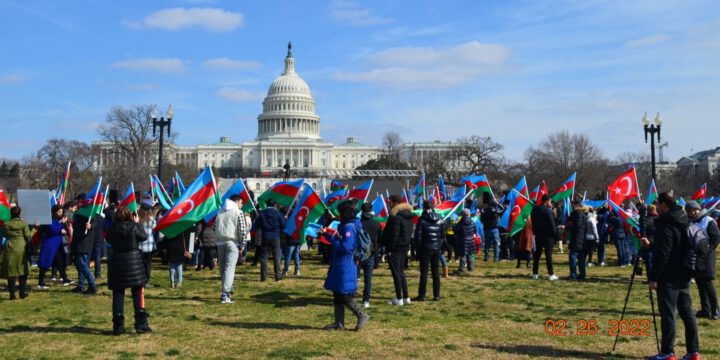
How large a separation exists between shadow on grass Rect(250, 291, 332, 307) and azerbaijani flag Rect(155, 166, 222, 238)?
5.29 ft

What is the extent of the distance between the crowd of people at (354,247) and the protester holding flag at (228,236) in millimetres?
16

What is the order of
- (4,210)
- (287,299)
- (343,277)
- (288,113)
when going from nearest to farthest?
(343,277) → (287,299) → (4,210) → (288,113)

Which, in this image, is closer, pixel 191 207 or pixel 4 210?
pixel 191 207

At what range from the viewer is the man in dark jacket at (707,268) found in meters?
8.16

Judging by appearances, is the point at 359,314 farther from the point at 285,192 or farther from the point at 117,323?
the point at 285,192

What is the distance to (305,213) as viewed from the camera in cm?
1191

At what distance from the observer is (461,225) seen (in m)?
13.7

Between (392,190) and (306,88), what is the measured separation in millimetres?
118826

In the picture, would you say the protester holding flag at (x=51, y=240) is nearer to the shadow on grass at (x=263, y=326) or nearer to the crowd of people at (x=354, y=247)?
the crowd of people at (x=354, y=247)

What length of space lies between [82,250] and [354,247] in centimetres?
544

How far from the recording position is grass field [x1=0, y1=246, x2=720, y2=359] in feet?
23.0

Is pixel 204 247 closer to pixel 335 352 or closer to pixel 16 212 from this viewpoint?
→ pixel 16 212
